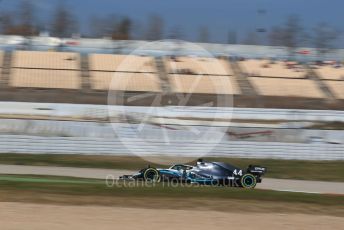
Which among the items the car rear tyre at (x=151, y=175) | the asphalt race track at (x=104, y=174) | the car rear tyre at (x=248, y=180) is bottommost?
the asphalt race track at (x=104, y=174)

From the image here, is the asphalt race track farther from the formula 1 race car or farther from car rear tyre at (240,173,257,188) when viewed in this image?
the formula 1 race car

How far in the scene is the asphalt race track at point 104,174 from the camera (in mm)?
18875

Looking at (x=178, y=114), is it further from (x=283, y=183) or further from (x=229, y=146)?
(x=283, y=183)

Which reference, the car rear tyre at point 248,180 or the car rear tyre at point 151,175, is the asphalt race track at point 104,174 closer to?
the car rear tyre at point 248,180

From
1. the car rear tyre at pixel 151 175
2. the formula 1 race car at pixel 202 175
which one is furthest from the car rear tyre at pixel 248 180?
the car rear tyre at pixel 151 175

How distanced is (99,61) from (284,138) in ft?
97.6

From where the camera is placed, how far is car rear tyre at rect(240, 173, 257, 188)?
15.9 m

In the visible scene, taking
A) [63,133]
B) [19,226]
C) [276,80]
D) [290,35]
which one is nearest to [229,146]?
[63,133]

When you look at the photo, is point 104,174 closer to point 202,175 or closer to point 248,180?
point 202,175

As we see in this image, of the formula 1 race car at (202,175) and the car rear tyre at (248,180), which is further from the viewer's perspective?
the car rear tyre at (248,180)

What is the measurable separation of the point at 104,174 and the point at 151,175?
5.10 meters

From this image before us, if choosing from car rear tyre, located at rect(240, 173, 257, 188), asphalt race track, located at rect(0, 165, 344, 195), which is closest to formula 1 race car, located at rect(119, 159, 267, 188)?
car rear tyre, located at rect(240, 173, 257, 188)

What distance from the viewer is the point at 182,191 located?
491 inches

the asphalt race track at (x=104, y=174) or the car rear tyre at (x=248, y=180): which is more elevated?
the car rear tyre at (x=248, y=180)
